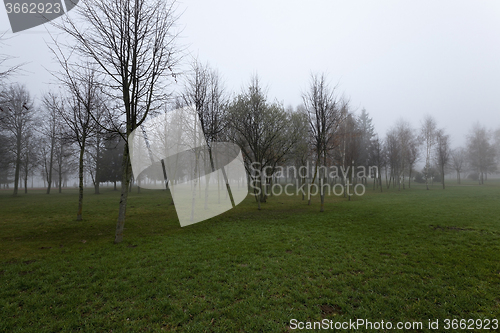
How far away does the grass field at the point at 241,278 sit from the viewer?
3424 millimetres

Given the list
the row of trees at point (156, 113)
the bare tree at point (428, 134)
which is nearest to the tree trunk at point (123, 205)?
the row of trees at point (156, 113)

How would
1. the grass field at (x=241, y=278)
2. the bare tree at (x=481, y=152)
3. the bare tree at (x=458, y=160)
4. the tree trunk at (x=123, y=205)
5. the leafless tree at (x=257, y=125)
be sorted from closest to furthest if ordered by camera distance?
the grass field at (x=241, y=278)
the tree trunk at (x=123, y=205)
the leafless tree at (x=257, y=125)
the bare tree at (x=481, y=152)
the bare tree at (x=458, y=160)

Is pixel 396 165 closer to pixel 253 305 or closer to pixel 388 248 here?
pixel 388 248

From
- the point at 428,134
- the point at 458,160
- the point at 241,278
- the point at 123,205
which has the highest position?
the point at 428,134

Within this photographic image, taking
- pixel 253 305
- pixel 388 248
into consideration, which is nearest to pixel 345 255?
pixel 388 248

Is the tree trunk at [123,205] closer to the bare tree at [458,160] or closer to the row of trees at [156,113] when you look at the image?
the row of trees at [156,113]

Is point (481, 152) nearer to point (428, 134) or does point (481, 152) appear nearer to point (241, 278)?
point (428, 134)

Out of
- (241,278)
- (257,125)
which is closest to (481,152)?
Answer: (257,125)

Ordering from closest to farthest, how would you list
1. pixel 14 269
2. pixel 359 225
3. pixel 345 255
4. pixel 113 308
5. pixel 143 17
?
pixel 113 308
pixel 14 269
pixel 345 255
pixel 143 17
pixel 359 225

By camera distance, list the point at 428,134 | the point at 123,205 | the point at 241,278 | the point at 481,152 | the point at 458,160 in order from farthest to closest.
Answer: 1. the point at 458,160
2. the point at 481,152
3. the point at 428,134
4. the point at 123,205
5. the point at 241,278

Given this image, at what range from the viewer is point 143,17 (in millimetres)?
7523

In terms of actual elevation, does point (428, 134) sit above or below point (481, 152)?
above

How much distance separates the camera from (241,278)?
471cm

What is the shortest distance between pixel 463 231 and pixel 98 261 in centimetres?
1249
